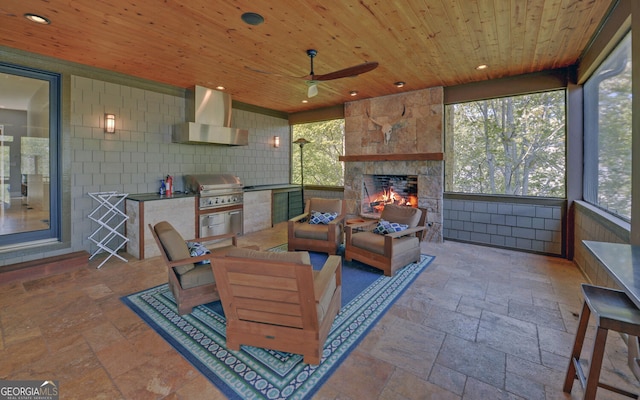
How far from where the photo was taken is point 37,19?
2873 millimetres

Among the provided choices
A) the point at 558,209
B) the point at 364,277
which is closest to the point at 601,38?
the point at 558,209

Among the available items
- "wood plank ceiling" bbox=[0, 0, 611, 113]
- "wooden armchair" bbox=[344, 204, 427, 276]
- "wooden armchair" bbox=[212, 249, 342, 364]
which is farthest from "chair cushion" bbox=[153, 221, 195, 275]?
"wooden armchair" bbox=[344, 204, 427, 276]

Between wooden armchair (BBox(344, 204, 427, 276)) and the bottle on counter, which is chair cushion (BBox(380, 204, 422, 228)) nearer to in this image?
wooden armchair (BBox(344, 204, 427, 276))

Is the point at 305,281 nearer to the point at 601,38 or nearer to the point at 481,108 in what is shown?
the point at 601,38

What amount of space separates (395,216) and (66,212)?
4.81 m

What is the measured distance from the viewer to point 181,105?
17.6 feet

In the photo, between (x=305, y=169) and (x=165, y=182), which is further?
(x=305, y=169)

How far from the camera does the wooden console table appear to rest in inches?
50.3

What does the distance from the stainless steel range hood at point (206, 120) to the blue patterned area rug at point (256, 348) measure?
2823 mm

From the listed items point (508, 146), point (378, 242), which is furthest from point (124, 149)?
point (508, 146)

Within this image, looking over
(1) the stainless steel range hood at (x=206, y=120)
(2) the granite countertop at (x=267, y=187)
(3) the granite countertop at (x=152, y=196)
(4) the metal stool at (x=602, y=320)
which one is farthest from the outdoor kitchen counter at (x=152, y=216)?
(4) the metal stool at (x=602, y=320)

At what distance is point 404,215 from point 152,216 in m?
3.82

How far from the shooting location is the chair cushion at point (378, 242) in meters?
3.74

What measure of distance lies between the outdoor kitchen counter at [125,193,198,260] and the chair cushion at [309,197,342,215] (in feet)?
6.76
